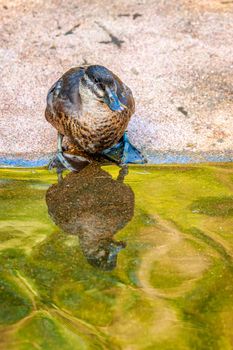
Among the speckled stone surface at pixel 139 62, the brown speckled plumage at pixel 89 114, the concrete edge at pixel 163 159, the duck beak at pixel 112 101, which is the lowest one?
the concrete edge at pixel 163 159

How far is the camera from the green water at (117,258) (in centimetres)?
379

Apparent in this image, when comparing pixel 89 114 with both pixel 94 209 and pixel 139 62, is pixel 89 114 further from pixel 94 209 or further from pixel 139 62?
pixel 139 62

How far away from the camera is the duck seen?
5.50m

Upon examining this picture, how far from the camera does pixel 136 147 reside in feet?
19.6

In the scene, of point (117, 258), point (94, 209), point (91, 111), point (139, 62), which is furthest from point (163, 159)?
point (117, 258)

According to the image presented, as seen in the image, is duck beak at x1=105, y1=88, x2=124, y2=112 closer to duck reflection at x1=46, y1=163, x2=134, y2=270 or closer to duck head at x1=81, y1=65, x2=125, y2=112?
duck head at x1=81, y1=65, x2=125, y2=112

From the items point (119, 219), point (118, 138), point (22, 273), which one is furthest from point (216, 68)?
point (22, 273)

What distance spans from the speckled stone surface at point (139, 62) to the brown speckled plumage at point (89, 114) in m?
0.39

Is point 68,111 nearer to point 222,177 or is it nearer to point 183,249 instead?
point 222,177

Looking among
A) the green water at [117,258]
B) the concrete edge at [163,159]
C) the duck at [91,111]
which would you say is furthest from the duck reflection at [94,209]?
the concrete edge at [163,159]

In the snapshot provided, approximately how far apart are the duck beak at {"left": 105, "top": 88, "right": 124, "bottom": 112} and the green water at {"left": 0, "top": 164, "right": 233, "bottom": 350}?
53 cm

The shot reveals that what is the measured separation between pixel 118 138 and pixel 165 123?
0.63 m

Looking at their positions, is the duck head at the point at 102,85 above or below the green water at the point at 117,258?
above

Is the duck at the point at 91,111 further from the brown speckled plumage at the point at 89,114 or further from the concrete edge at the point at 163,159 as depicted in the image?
the concrete edge at the point at 163,159
